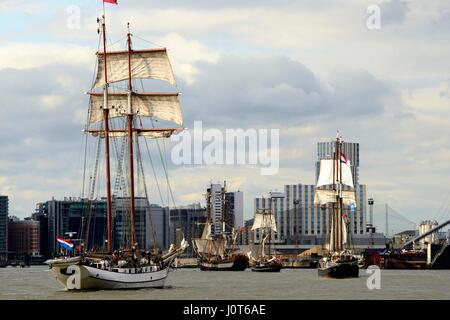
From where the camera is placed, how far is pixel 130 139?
104812 millimetres

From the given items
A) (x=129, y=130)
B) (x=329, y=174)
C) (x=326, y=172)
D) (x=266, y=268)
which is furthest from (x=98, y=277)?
(x=266, y=268)

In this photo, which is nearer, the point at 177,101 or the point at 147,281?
the point at 147,281

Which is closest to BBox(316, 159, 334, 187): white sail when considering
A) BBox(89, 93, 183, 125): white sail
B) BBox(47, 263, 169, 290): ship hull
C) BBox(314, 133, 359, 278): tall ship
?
BBox(314, 133, 359, 278): tall ship

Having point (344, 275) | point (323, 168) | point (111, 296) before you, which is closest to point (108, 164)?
point (111, 296)

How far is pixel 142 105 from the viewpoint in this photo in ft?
353

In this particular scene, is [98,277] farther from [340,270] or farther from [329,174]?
[329,174]

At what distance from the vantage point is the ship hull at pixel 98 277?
92938 mm

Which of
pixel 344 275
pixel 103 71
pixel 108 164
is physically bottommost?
pixel 344 275

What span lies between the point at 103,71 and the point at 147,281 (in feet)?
72.8

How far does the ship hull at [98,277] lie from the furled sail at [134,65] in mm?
20917

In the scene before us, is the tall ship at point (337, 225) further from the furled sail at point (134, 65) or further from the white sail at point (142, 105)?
the furled sail at point (134, 65)

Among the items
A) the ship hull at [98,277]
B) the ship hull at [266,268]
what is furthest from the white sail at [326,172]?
the ship hull at [98,277]

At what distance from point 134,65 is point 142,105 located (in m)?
4.09
